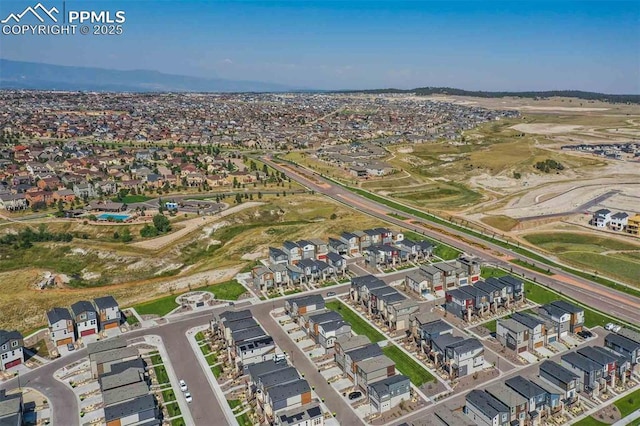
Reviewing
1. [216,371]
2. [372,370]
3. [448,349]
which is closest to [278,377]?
[216,371]

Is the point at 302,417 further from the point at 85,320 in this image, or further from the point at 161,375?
the point at 85,320

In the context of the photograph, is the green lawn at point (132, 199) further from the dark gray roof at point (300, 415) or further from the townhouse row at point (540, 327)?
the townhouse row at point (540, 327)

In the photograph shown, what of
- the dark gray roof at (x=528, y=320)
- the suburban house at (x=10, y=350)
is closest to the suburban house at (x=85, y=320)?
the suburban house at (x=10, y=350)

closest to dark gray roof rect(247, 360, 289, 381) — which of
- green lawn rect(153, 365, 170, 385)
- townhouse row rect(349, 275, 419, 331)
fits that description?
green lawn rect(153, 365, 170, 385)

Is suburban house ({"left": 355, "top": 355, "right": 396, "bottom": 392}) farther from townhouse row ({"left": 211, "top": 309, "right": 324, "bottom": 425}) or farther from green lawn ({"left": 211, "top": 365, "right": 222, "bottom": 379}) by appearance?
green lawn ({"left": 211, "top": 365, "right": 222, "bottom": 379})

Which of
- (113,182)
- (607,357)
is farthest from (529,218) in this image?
(113,182)

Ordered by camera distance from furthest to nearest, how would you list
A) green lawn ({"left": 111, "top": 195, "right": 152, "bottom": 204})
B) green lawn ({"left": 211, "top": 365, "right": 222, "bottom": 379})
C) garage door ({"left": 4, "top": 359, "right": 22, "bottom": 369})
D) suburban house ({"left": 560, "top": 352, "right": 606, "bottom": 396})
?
green lawn ({"left": 111, "top": 195, "right": 152, "bottom": 204}) → garage door ({"left": 4, "top": 359, "right": 22, "bottom": 369}) → green lawn ({"left": 211, "top": 365, "right": 222, "bottom": 379}) → suburban house ({"left": 560, "top": 352, "right": 606, "bottom": 396})

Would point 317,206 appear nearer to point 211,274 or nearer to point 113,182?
point 211,274
